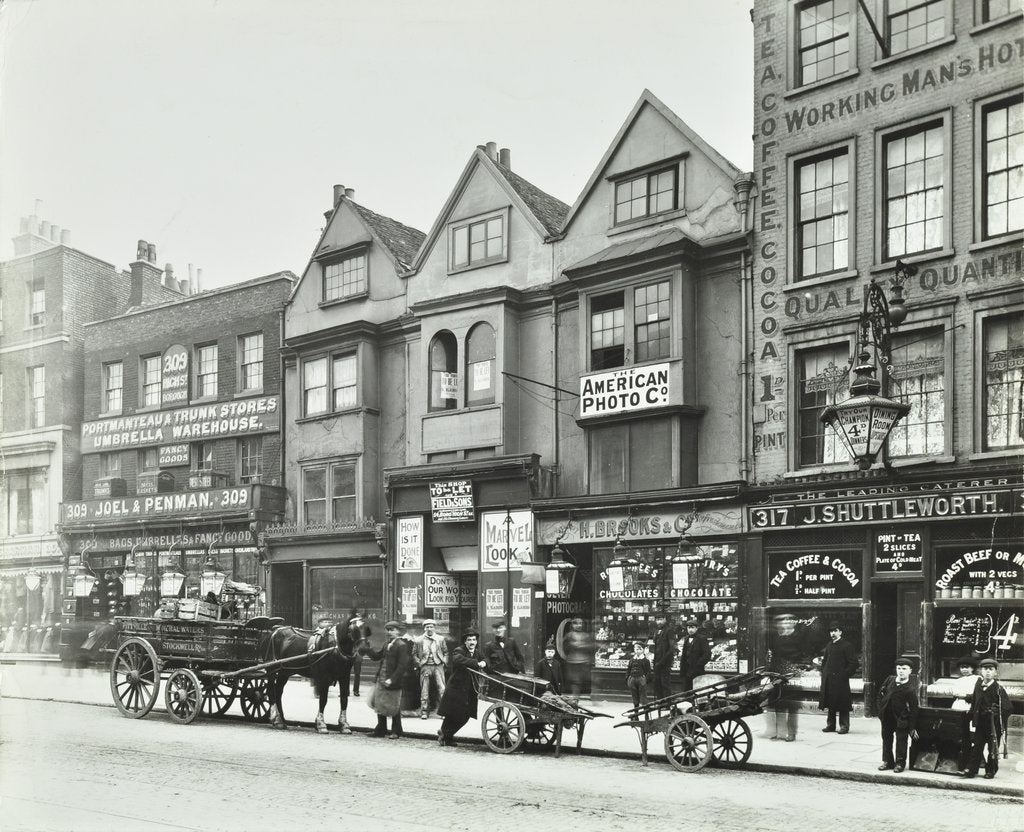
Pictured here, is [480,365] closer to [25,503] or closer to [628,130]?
[628,130]

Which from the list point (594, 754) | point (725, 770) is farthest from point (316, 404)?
point (725, 770)

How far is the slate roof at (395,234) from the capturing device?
27531mm

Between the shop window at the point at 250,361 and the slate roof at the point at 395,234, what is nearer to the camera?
the slate roof at the point at 395,234

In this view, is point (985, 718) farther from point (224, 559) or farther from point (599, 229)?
point (224, 559)

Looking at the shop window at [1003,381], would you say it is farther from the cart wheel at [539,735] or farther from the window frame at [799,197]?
the cart wheel at [539,735]

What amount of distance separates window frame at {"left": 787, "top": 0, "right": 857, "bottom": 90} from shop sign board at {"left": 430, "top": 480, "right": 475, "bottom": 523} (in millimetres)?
11021

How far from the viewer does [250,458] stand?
2939 cm

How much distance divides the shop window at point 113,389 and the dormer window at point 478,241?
9.95 metres

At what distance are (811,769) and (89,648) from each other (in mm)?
19034

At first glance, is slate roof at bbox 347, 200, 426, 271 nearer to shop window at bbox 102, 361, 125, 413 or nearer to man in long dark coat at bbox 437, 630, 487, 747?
shop window at bbox 102, 361, 125, 413

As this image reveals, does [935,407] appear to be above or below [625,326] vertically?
below

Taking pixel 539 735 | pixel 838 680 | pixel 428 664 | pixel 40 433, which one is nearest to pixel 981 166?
pixel 838 680

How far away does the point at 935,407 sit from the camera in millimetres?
18016

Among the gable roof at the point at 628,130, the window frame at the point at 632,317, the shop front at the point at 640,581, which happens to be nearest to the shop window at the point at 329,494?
the shop front at the point at 640,581
